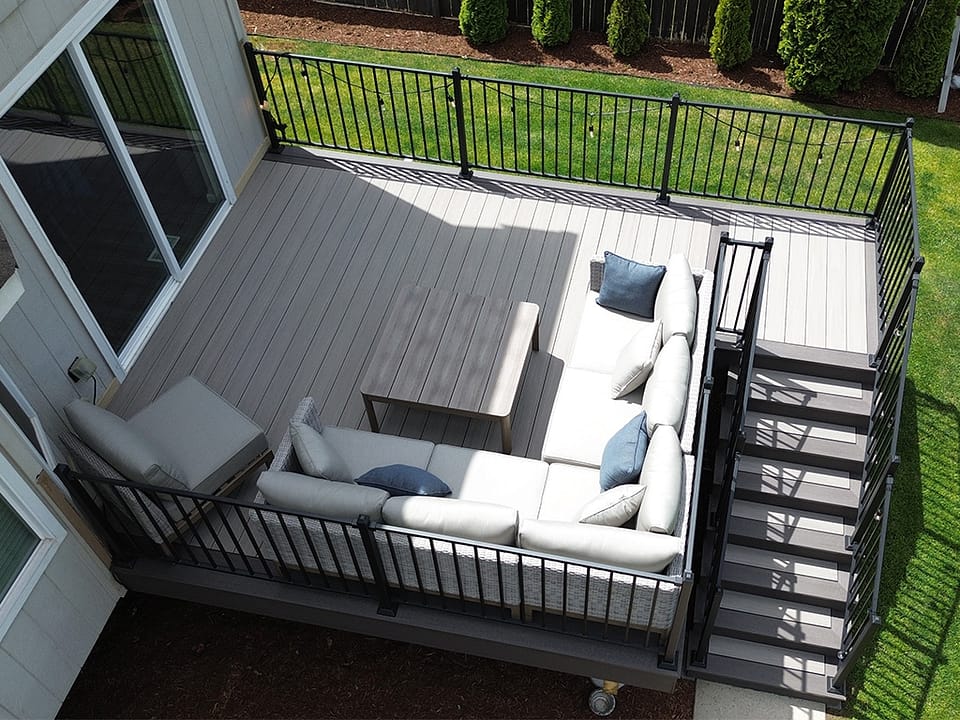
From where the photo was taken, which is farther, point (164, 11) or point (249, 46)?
point (249, 46)

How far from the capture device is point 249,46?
7656mm

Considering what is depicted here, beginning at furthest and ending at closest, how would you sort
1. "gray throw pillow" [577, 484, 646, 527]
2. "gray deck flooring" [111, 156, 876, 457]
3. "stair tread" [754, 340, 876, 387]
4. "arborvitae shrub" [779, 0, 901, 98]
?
"arborvitae shrub" [779, 0, 901, 98] → "gray deck flooring" [111, 156, 876, 457] → "stair tread" [754, 340, 876, 387] → "gray throw pillow" [577, 484, 646, 527]

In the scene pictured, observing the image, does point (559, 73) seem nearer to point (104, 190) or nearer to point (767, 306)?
point (767, 306)

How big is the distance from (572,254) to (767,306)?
1.60 meters

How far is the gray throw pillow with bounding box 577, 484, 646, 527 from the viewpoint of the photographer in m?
4.78

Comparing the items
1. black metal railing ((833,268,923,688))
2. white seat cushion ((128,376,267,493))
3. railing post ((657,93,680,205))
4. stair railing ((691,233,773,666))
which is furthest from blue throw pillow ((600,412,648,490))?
railing post ((657,93,680,205))

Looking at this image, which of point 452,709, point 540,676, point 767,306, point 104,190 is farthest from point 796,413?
point 104,190

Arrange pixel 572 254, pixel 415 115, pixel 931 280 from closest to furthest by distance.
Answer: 1. pixel 572 254
2. pixel 931 280
3. pixel 415 115

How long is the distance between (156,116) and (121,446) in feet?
8.99

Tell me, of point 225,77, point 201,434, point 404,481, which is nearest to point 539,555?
point 404,481

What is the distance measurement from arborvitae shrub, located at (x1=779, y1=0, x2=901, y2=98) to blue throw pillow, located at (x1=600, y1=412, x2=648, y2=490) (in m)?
6.23

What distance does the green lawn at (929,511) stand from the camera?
5.70m

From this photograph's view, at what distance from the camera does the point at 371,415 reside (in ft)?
19.7

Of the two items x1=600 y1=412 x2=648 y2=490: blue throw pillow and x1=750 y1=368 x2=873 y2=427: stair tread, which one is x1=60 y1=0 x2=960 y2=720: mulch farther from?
x1=750 y1=368 x2=873 y2=427: stair tread
